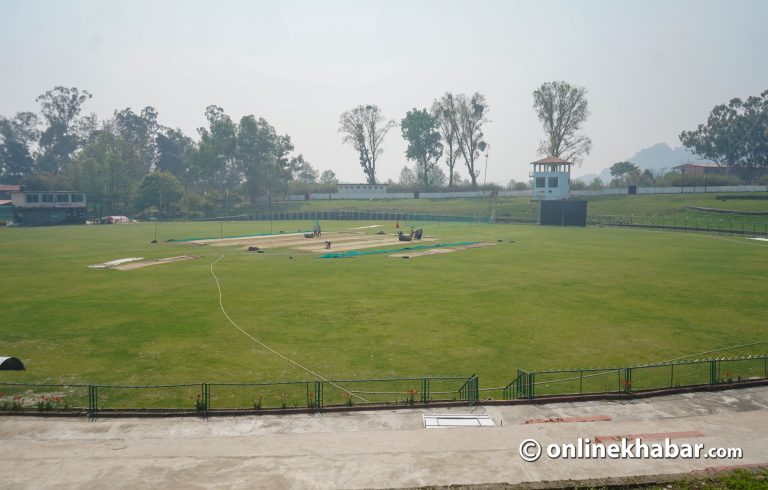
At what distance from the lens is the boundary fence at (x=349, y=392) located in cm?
1983

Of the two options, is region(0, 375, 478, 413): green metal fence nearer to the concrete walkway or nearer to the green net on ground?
the concrete walkway

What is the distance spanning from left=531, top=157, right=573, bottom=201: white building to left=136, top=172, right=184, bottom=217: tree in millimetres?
90784

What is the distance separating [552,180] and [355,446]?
118 metres

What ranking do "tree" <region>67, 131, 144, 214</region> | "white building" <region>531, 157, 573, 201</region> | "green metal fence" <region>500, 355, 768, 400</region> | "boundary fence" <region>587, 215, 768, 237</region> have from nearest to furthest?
"green metal fence" <region>500, 355, 768, 400</region>
"boundary fence" <region>587, 215, 768, 237</region>
"white building" <region>531, 157, 573, 201</region>
"tree" <region>67, 131, 144, 214</region>

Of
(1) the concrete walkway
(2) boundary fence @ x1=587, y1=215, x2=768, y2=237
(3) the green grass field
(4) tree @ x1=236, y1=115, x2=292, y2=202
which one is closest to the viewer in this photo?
(1) the concrete walkway

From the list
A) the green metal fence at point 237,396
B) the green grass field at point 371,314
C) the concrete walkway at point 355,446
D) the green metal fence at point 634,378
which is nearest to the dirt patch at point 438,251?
the green grass field at point 371,314

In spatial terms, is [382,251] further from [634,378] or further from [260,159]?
[260,159]

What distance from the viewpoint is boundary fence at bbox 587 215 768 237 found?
8588cm

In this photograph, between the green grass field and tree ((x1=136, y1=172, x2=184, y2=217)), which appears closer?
the green grass field

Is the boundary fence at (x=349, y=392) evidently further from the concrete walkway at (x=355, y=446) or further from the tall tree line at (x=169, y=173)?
the tall tree line at (x=169, y=173)

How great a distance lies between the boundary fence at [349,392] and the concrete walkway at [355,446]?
31.1 inches

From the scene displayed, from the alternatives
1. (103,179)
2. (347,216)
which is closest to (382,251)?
(347,216)

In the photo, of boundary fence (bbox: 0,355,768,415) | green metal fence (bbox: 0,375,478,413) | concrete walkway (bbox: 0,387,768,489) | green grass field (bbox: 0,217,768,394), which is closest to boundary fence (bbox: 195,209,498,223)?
green grass field (bbox: 0,217,768,394)

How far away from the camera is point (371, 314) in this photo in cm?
3384
